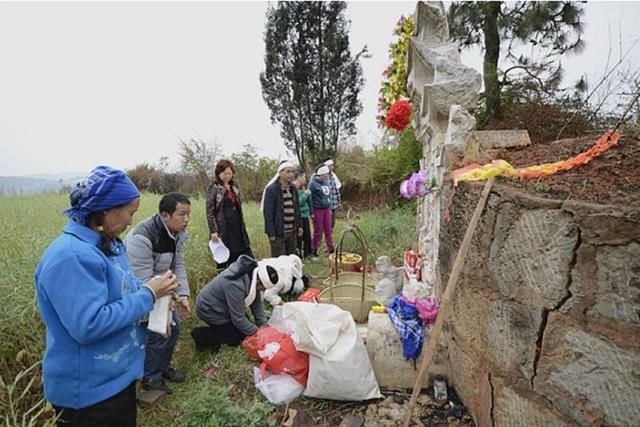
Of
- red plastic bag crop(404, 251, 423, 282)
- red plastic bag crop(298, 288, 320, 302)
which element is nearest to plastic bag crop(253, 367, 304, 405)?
red plastic bag crop(298, 288, 320, 302)

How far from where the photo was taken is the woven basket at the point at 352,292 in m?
3.33

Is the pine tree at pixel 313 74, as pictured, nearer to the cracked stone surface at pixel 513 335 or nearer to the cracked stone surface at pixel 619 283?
the cracked stone surface at pixel 513 335

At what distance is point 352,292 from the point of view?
12.5ft

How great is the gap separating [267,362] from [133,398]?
104cm

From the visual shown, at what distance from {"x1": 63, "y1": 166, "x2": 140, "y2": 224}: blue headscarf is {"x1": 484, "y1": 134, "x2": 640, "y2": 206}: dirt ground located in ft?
6.01

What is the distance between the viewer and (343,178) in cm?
1240

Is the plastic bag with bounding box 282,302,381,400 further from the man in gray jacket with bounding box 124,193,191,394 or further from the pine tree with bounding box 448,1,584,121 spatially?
the pine tree with bounding box 448,1,584,121

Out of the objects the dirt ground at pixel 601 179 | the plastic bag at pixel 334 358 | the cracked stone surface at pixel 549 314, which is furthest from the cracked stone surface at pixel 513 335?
the plastic bag at pixel 334 358

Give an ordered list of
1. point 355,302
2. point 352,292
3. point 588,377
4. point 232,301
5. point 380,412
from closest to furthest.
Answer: point 588,377
point 380,412
point 232,301
point 355,302
point 352,292

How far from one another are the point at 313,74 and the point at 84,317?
14108mm

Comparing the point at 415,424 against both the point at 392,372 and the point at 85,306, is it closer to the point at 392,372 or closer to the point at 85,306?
the point at 392,372

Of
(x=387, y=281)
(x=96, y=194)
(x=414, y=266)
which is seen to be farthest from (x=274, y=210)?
(x=96, y=194)

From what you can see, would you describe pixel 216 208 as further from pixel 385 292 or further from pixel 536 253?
pixel 536 253

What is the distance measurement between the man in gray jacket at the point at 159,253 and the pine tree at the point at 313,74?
11892 mm
